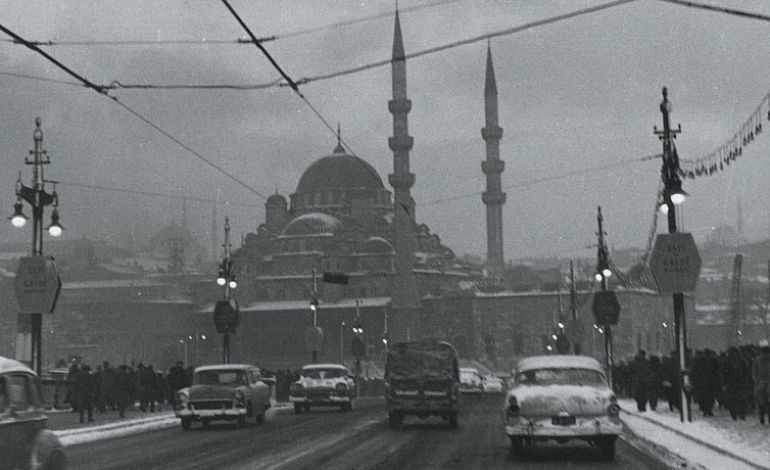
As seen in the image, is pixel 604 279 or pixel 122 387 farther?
pixel 604 279

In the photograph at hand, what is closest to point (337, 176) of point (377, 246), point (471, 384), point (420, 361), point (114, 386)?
point (377, 246)

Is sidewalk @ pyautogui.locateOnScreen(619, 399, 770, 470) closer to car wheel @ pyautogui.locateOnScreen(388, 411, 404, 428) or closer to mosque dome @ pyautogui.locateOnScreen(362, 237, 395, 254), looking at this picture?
car wheel @ pyautogui.locateOnScreen(388, 411, 404, 428)

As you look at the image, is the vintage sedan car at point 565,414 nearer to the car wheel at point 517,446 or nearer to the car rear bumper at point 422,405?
the car wheel at point 517,446

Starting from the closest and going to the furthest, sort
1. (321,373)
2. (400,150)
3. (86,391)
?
1. (86,391)
2. (321,373)
3. (400,150)

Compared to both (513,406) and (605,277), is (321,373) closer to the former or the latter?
(605,277)

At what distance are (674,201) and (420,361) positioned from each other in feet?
22.2

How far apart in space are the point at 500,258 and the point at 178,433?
313ft

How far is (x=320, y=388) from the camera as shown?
31.3 m

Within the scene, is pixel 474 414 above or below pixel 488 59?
below

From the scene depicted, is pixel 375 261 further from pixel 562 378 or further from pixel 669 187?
pixel 562 378

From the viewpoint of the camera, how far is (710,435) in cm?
1795

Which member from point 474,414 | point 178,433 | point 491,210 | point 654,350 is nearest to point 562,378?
point 178,433

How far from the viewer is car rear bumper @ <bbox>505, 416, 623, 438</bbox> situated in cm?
1473

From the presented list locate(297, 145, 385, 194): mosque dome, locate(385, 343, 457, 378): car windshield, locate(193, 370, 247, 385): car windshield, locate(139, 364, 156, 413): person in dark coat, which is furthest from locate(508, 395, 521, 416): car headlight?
locate(297, 145, 385, 194): mosque dome
